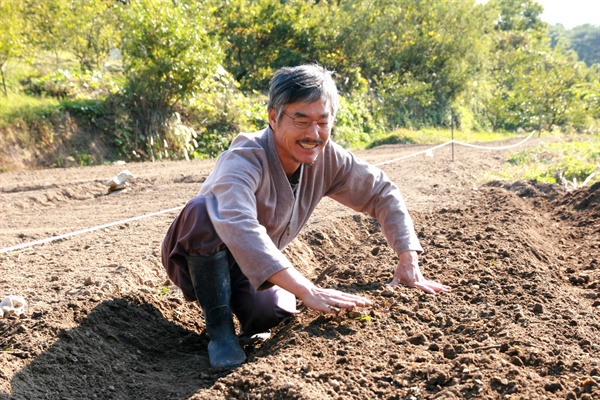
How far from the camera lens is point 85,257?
486cm

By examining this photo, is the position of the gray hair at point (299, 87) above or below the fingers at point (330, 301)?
above

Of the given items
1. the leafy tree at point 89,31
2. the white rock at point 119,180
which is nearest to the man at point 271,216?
the white rock at point 119,180

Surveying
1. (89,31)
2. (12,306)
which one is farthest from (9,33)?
(12,306)

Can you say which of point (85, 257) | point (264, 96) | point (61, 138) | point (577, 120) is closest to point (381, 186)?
point (85, 257)

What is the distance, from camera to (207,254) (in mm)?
3016

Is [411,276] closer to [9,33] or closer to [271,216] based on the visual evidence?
[271,216]

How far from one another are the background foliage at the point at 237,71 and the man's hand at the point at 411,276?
339 inches

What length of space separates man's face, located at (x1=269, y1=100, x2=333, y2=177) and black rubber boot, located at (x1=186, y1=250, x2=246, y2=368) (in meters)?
0.57

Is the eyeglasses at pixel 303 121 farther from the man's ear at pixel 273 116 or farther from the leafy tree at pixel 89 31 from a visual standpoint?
the leafy tree at pixel 89 31

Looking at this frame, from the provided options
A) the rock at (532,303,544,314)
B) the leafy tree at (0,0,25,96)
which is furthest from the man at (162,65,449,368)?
the leafy tree at (0,0,25,96)

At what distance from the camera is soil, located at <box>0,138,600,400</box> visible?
2500 millimetres

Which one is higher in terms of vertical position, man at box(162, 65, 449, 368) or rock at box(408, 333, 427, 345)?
man at box(162, 65, 449, 368)

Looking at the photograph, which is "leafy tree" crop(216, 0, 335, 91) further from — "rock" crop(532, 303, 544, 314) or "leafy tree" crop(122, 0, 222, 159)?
"rock" crop(532, 303, 544, 314)

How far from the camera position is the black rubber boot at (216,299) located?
9.86 ft
